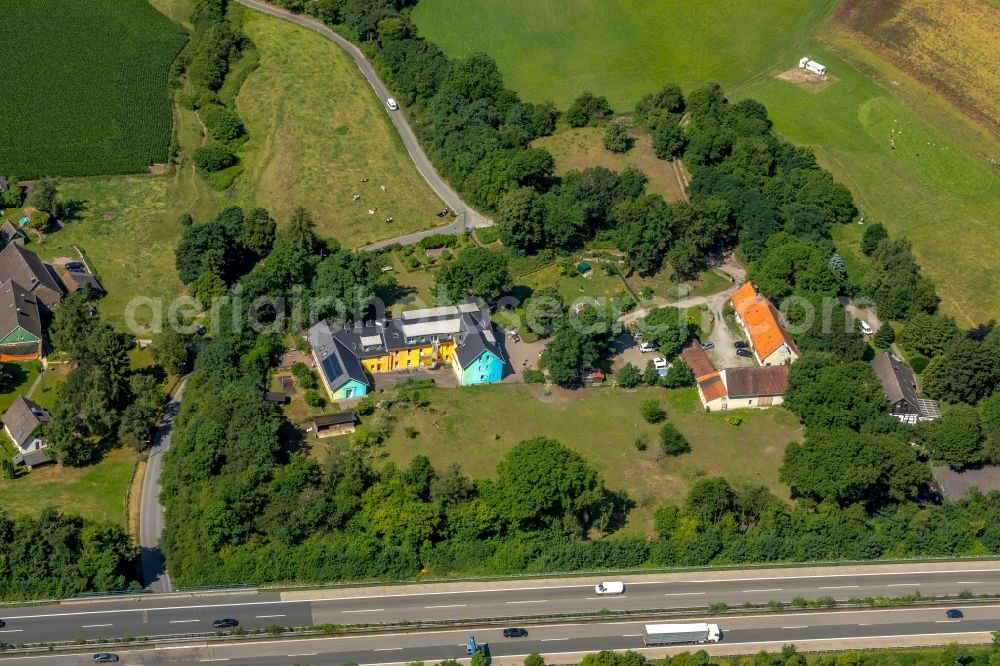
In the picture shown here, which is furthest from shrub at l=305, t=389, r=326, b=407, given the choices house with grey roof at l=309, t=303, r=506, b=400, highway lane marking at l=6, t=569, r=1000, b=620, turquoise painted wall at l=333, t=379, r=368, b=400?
highway lane marking at l=6, t=569, r=1000, b=620

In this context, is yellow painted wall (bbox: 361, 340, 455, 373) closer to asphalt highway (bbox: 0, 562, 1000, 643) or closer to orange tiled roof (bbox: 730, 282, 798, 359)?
asphalt highway (bbox: 0, 562, 1000, 643)

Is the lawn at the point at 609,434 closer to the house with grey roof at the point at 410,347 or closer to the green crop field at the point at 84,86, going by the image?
the house with grey roof at the point at 410,347

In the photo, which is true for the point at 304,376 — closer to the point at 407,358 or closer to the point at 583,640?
the point at 407,358

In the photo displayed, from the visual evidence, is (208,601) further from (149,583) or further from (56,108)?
(56,108)

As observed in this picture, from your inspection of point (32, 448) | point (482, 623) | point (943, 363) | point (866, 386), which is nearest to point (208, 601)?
point (482, 623)

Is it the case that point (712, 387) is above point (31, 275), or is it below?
below

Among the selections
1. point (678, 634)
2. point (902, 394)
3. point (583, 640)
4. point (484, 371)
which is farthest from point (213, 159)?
point (678, 634)

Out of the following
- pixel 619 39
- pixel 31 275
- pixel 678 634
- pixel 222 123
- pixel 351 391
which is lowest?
pixel 678 634

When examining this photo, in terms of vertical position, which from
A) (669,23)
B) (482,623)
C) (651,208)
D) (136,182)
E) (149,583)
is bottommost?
(482,623)
